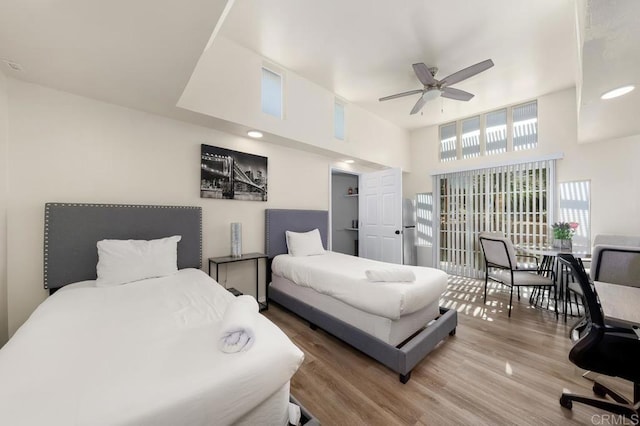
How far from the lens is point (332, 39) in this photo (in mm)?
2721

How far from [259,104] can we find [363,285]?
2560 millimetres

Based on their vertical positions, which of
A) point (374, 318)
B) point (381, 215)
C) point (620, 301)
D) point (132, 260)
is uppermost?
point (381, 215)

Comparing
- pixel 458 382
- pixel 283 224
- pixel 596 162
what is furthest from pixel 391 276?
pixel 596 162

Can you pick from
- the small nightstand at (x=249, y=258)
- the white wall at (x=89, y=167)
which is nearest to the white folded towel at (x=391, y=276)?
the small nightstand at (x=249, y=258)

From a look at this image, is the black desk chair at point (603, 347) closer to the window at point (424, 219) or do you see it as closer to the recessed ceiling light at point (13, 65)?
the recessed ceiling light at point (13, 65)

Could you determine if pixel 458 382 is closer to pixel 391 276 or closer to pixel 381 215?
pixel 391 276

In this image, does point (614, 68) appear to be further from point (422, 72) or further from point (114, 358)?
point (114, 358)

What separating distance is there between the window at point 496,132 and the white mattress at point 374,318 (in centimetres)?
375

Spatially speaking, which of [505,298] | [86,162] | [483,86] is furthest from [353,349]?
[483,86]

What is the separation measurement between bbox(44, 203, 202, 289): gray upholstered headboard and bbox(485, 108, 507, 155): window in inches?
220

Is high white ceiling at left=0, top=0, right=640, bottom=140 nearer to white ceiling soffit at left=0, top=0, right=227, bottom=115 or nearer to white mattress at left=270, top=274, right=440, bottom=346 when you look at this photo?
white ceiling soffit at left=0, top=0, right=227, bottom=115

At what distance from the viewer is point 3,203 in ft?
6.32

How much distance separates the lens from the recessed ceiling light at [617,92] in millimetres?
1953

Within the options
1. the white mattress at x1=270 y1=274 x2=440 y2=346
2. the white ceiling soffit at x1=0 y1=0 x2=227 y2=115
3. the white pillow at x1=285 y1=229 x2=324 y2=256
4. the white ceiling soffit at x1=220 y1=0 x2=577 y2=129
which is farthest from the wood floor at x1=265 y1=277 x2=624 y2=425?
→ the white ceiling soffit at x1=220 y1=0 x2=577 y2=129
